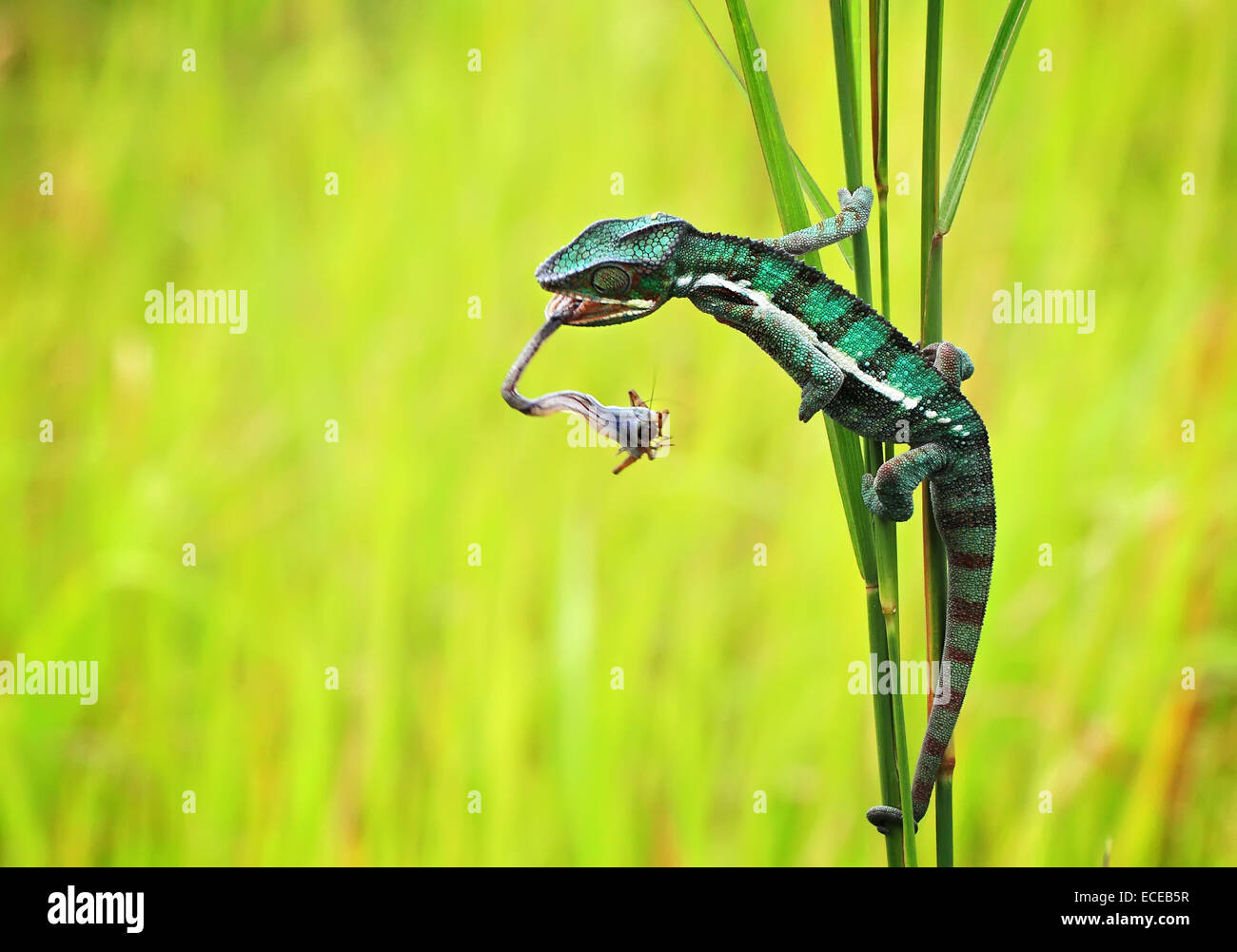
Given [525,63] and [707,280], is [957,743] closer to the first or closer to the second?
[707,280]

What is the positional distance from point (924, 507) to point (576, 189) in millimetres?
2424

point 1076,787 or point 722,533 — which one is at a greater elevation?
point 722,533

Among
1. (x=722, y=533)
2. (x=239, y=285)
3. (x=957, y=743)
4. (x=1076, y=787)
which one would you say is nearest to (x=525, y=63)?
(x=239, y=285)

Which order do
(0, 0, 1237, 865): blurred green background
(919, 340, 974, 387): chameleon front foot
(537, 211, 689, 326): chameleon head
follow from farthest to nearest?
(0, 0, 1237, 865): blurred green background
(919, 340, 974, 387): chameleon front foot
(537, 211, 689, 326): chameleon head

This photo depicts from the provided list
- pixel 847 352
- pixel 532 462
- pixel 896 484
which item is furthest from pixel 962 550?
pixel 532 462

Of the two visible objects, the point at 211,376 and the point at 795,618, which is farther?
the point at 211,376

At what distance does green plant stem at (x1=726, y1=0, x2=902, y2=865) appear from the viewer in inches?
40.5

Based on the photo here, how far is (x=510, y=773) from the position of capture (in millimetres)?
2561

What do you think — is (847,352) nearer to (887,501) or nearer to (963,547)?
(887,501)

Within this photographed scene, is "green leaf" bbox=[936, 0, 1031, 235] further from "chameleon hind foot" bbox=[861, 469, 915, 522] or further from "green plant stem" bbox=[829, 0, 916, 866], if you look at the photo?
"chameleon hind foot" bbox=[861, 469, 915, 522]

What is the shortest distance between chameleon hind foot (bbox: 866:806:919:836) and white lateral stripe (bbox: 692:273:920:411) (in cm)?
43

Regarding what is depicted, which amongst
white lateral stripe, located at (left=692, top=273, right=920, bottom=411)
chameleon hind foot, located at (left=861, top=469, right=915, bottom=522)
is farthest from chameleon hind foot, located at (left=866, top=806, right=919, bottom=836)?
white lateral stripe, located at (left=692, top=273, right=920, bottom=411)

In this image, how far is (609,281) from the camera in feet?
3.40

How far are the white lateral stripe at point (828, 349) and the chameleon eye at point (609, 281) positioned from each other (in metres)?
0.11
